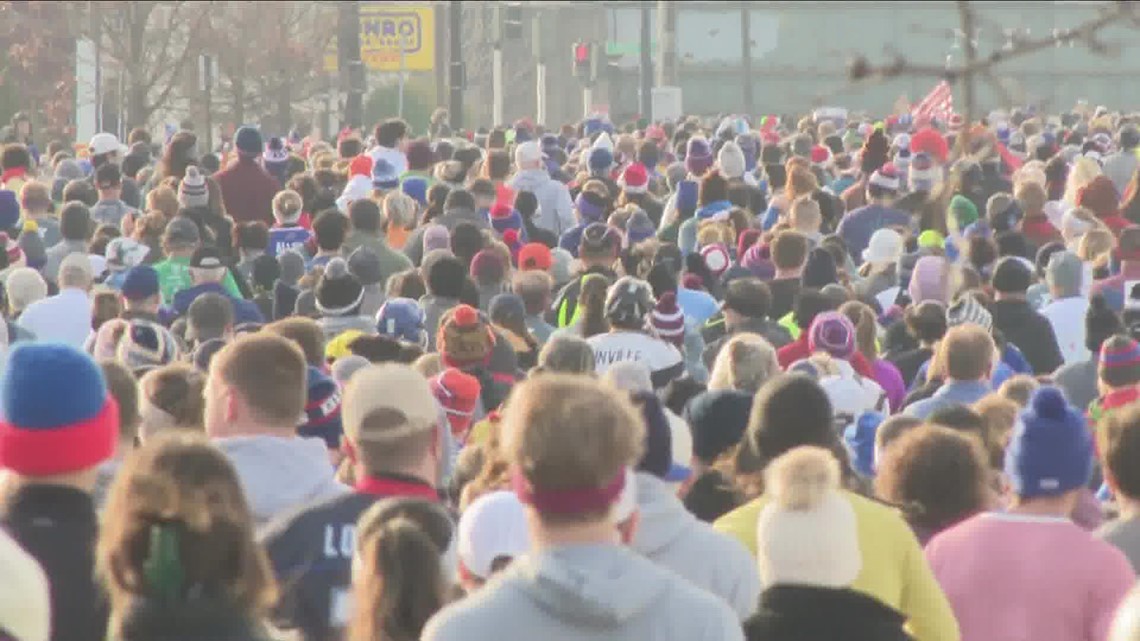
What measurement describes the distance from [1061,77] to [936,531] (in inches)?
2946

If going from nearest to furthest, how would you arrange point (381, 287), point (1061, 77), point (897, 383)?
point (897, 383) → point (381, 287) → point (1061, 77)

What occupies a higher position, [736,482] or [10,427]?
[10,427]

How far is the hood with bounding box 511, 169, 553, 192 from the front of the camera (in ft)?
64.0

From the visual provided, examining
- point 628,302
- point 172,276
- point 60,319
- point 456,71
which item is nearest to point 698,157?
point 172,276

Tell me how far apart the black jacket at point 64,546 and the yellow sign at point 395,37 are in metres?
54.6

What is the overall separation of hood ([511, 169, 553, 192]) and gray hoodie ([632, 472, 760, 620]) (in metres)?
13.0

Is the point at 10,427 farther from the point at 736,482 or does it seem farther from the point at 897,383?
the point at 897,383

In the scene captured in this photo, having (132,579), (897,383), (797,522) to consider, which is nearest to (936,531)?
(797,522)

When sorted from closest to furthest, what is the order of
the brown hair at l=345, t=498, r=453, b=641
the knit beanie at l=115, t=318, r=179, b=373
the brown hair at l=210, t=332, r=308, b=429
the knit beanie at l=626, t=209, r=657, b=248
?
the brown hair at l=345, t=498, r=453, b=641 < the brown hair at l=210, t=332, r=308, b=429 < the knit beanie at l=115, t=318, r=179, b=373 < the knit beanie at l=626, t=209, r=657, b=248

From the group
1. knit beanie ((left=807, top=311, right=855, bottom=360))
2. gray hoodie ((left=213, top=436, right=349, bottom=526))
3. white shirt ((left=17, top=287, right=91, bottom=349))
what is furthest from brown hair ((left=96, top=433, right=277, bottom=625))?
white shirt ((left=17, top=287, right=91, bottom=349))

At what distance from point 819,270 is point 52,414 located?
27.4ft

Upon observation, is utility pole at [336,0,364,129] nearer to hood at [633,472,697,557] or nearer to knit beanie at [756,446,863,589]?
hood at [633,472,697,557]

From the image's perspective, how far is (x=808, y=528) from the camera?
5.80 meters

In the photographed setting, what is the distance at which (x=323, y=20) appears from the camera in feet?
182
